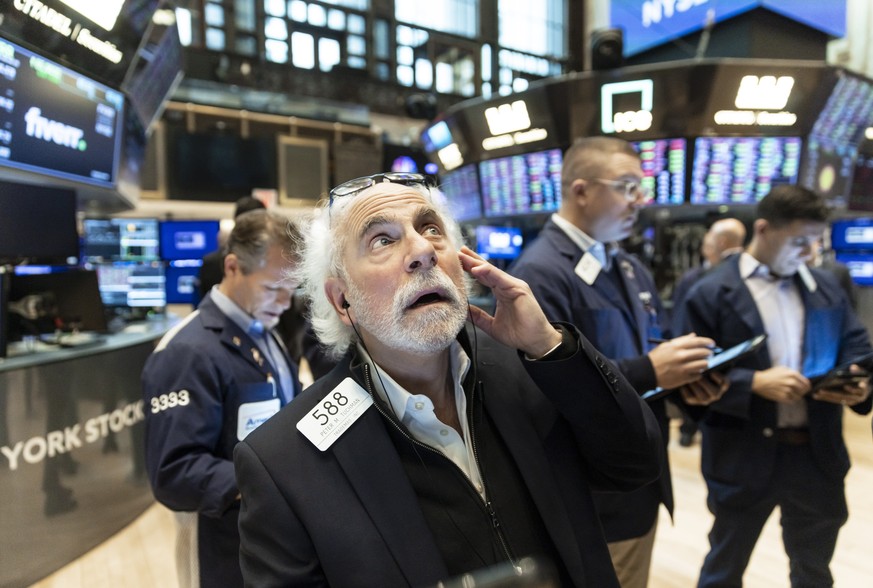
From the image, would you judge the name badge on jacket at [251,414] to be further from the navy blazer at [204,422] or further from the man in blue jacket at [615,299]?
the man in blue jacket at [615,299]

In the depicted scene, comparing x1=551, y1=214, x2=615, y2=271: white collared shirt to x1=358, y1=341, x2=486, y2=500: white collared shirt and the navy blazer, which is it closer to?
x1=358, y1=341, x2=486, y2=500: white collared shirt

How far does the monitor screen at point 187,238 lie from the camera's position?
8820mm

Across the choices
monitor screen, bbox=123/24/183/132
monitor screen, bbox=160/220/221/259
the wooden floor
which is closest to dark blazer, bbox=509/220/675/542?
the wooden floor

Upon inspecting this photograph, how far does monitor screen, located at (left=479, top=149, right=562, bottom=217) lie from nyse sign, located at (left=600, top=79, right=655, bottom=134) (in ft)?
1.84

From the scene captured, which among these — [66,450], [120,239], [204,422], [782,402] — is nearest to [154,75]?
[66,450]

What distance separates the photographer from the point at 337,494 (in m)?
0.99

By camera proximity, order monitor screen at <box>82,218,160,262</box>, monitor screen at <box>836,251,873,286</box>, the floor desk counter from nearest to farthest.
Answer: the floor desk counter
monitor screen at <box>836,251,873,286</box>
monitor screen at <box>82,218,160,262</box>

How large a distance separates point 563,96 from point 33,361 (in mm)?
4295

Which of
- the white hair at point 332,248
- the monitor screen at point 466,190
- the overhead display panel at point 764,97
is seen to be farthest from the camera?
the monitor screen at point 466,190

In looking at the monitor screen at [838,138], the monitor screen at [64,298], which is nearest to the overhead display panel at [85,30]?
the monitor screen at [64,298]

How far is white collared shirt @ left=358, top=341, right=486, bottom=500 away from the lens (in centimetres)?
112

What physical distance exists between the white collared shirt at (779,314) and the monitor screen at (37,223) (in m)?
3.78

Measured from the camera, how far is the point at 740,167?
4.76 meters

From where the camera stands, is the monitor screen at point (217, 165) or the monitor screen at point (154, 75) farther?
the monitor screen at point (217, 165)
